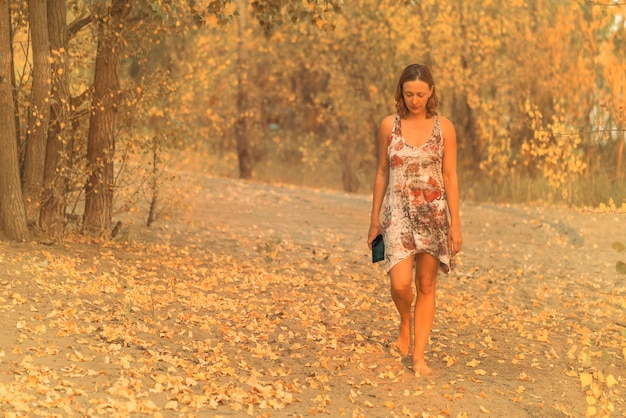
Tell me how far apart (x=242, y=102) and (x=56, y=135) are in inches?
430

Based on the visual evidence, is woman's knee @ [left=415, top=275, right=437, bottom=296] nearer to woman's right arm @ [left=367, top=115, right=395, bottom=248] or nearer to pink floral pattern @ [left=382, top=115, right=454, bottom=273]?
pink floral pattern @ [left=382, top=115, right=454, bottom=273]

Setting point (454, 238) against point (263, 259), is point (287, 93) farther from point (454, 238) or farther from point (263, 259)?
point (454, 238)

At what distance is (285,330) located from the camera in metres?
7.79

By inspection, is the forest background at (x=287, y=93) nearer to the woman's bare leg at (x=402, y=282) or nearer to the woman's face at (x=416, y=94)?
the woman's face at (x=416, y=94)

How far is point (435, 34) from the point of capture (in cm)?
1923

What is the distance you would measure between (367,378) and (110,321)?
203 centimetres

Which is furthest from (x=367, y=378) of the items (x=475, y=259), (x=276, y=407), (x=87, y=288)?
(x=475, y=259)

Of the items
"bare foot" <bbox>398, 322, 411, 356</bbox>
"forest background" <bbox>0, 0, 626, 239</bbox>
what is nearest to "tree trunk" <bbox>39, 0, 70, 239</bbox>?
"forest background" <bbox>0, 0, 626, 239</bbox>

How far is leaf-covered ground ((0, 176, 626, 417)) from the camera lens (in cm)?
590

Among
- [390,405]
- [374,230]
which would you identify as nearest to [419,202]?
[374,230]

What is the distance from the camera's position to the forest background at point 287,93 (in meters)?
9.52

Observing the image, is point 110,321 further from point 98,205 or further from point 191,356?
point 98,205

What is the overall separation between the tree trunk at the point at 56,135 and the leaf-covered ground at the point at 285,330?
345 mm

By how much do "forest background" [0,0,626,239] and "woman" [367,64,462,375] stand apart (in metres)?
1.04
